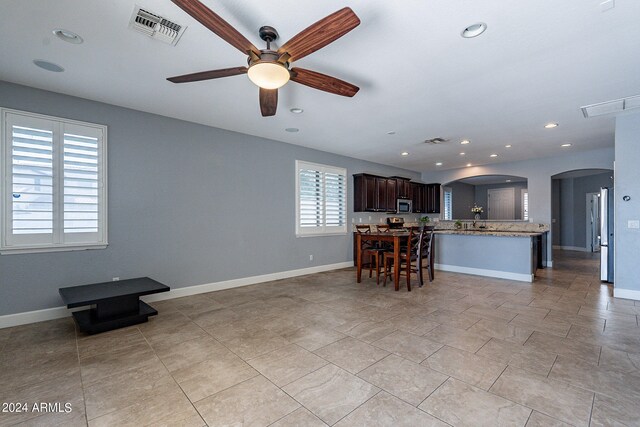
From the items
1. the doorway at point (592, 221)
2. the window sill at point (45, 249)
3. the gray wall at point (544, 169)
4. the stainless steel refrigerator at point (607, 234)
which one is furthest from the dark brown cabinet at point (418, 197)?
the window sill at point (45, 249)

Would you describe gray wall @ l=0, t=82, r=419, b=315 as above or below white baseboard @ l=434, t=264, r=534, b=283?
above

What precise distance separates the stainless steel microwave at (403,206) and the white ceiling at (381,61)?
3.36 metres

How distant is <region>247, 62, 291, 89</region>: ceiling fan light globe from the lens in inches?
85.1

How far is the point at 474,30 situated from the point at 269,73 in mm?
1644

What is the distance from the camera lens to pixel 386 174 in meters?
8.05

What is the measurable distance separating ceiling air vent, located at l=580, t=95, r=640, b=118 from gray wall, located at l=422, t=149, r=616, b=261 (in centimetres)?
284

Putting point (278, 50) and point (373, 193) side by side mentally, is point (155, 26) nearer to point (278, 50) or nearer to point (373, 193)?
point (278, 50)

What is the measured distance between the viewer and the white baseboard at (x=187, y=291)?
3.22 meters

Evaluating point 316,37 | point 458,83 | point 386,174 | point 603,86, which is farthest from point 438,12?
point 386,174

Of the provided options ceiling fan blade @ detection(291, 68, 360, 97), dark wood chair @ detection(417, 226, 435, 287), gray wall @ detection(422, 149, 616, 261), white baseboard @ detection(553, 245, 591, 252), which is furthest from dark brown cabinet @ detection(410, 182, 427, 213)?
ceiling fan blade @ detection(291, 68, 360, 97)

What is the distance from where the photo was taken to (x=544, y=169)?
6938 millimetres

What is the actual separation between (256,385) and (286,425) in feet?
1.56

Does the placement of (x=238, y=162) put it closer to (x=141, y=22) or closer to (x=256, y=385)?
(x=141, y=22)

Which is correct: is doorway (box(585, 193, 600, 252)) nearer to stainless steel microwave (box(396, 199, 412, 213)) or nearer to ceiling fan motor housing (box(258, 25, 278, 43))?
stainless steel microwave (box(396, 199, 412, 213))
